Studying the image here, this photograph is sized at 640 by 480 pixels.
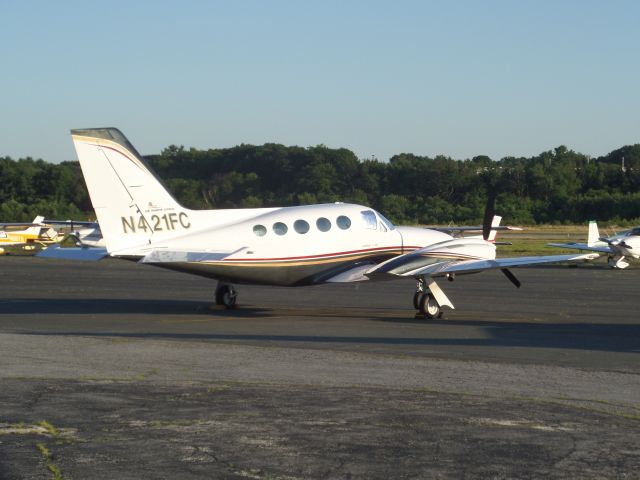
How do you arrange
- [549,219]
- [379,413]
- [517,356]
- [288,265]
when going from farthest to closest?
[549,219] < [288,265] < [517,356] < [379,413]

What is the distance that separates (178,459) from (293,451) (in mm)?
1000

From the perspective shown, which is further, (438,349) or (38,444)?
(438,349)

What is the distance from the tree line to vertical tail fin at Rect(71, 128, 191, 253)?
5258cm

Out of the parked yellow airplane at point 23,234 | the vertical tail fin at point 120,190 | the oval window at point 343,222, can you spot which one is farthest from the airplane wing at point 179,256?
the parked yellow airplane at point 23,234

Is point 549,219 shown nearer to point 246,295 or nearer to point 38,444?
point 246,295

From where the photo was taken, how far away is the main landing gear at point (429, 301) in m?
21.1

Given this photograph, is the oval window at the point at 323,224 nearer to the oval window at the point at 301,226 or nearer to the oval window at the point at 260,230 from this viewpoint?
Answer: the oval window at the point at 301,226

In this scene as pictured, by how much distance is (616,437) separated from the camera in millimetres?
8930

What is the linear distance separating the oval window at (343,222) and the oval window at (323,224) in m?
0.25

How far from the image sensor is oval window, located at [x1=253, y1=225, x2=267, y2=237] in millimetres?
21000

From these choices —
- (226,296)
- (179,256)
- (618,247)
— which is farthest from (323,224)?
(618,247)

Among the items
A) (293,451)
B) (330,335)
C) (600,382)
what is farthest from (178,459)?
(330,335)

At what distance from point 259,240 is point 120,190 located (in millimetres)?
3182

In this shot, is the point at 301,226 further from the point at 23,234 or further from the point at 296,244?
the point at 23,234
